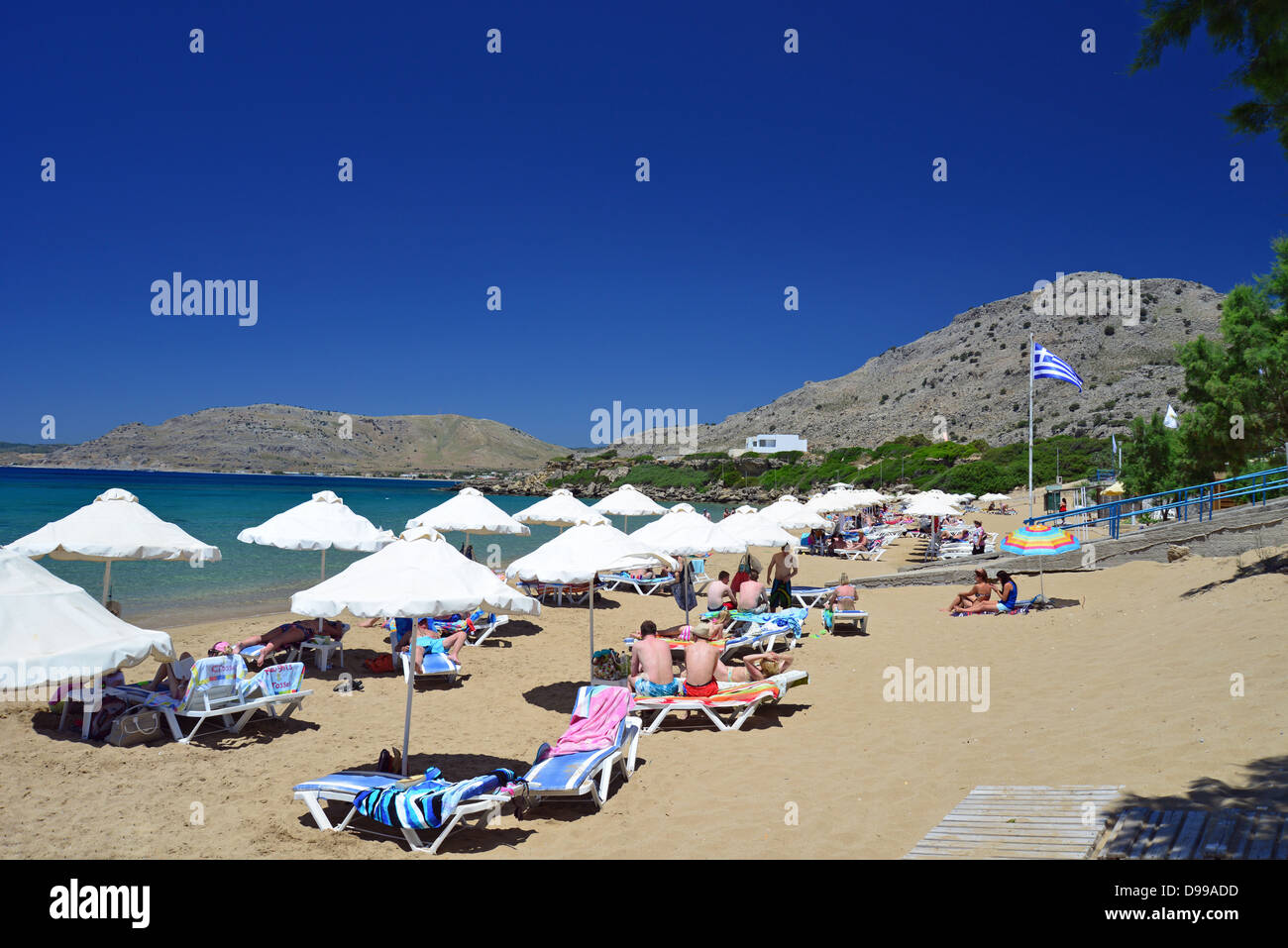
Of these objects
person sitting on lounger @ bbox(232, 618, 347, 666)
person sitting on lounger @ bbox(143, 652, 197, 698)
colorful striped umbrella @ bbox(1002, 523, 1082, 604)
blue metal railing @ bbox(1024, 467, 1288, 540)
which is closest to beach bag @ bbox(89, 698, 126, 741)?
person sitting on lounger @ bbox(143, 652, 197, 698)

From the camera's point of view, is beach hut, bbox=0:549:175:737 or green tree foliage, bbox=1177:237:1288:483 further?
green tree foliage, bbox=1177:237:1288:483

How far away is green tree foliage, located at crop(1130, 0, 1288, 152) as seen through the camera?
373 centimetres

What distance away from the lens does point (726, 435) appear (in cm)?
13712

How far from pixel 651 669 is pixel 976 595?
25.3 ft

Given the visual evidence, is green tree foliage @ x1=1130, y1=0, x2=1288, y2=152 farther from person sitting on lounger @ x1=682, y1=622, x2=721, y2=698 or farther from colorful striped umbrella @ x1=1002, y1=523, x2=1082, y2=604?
colorful striped umbrella @ x1=1002, y1=523, x2=1082, y2=604

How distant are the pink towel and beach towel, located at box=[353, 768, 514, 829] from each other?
111 cm

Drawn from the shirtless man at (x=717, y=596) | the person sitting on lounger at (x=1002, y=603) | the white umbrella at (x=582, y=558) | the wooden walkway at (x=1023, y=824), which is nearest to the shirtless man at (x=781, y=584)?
the shirtless man at (x=717, y=596)

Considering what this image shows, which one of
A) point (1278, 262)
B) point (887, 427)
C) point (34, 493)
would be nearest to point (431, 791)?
point (1278, 262)

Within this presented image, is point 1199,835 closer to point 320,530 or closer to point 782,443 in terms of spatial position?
point 320,530

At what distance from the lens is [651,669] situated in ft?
25.2

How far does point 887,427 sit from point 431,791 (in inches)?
3927

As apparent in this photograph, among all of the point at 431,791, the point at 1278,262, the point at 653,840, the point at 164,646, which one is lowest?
the point at 653,840
